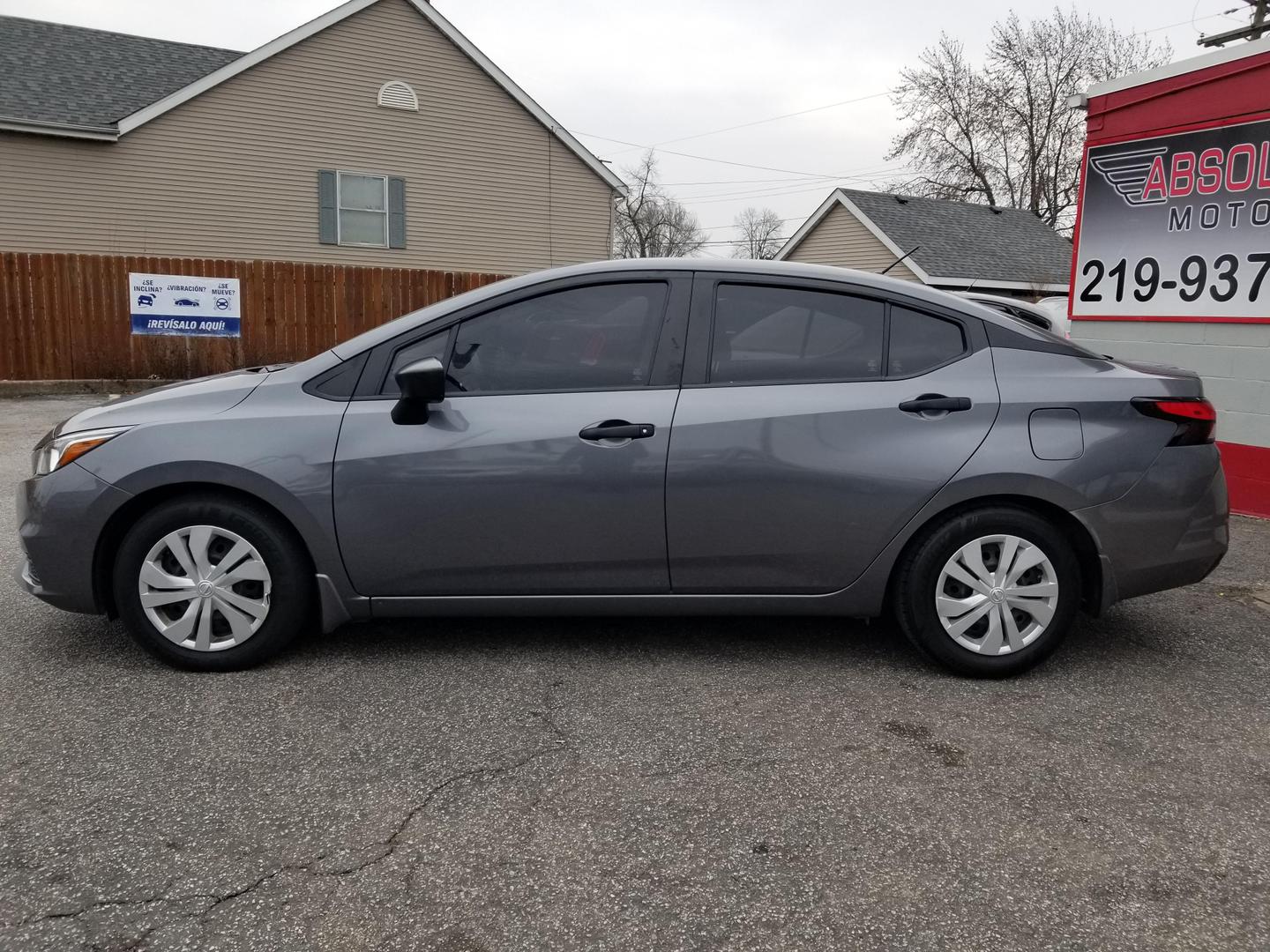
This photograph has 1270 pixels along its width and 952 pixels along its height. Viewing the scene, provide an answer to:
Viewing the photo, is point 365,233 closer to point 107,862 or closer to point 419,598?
point 419,598

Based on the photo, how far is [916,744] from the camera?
3238 millimetres

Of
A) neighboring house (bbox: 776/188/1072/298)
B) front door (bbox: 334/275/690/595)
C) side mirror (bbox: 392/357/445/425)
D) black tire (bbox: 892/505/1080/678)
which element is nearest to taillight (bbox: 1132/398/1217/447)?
black tire (bbox: 892/505/1080/678)

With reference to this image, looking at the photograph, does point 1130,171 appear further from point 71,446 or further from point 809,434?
point 71,446

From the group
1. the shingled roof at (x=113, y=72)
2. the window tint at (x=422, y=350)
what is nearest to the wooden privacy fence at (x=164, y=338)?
the shingled roof at (x=113, y=72)

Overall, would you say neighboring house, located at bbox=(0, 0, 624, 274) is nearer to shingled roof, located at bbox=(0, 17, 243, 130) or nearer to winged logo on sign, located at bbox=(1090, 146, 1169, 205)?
shingled roof, located at bbox=(0, 17, 243, 130)

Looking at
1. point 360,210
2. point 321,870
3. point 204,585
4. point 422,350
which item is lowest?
point 321,870

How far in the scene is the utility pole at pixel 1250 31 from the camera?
2347cm

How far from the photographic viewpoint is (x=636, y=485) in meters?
3.70

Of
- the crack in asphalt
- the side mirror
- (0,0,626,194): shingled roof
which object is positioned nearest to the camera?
the crack in asphalt

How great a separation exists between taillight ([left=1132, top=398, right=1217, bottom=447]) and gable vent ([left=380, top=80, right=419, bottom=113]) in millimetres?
18870

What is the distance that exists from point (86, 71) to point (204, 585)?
63.1 feet

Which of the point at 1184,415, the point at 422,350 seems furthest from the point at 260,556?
the point at 1184,415

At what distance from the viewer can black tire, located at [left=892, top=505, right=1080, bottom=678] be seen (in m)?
3.72

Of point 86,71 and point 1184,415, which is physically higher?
point 86,71
